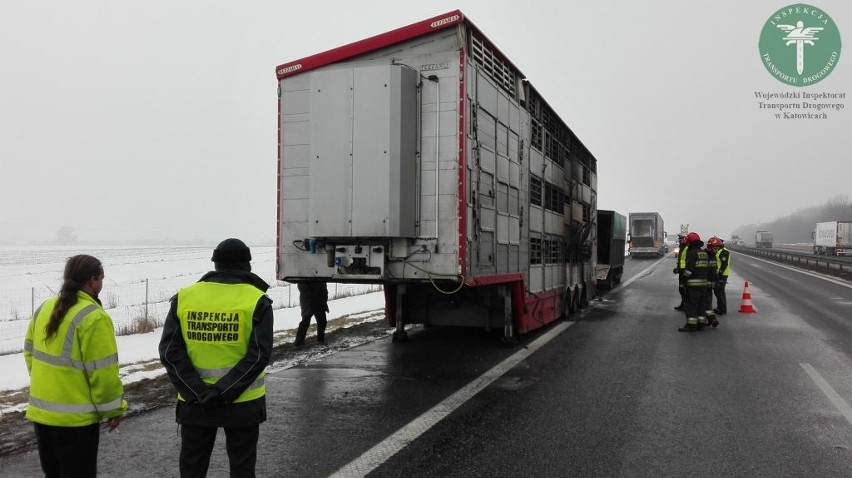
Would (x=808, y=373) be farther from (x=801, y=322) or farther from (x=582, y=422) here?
(x=801, y=322)

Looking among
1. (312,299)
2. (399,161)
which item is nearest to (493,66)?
(399,161)

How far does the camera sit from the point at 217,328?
10.1ft

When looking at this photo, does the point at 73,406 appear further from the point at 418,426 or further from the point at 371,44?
the point at 371,44

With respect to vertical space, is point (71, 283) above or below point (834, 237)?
below

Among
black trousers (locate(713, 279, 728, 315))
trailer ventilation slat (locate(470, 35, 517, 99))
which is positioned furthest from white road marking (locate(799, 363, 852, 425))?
black trousers (locate(713, 279, 728, 315))

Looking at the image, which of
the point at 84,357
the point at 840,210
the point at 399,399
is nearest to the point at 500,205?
the point at 399,399

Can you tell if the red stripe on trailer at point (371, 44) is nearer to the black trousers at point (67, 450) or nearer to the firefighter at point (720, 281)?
the black trousers at point (67, 450)

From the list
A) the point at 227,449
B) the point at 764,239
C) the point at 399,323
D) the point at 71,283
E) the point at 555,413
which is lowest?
the point at 555,413

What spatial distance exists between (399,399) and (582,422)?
183 cm

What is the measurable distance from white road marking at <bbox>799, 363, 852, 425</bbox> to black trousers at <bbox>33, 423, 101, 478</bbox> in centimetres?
593

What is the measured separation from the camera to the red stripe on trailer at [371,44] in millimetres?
7156

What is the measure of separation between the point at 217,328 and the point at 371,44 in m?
5.33

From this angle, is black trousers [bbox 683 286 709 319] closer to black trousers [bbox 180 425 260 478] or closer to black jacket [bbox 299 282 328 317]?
black jacket [bbox 299 282 328 317]

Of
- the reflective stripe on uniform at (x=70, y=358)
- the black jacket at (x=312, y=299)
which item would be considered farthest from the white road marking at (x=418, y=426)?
the black jacket at (x=312, y=299)
